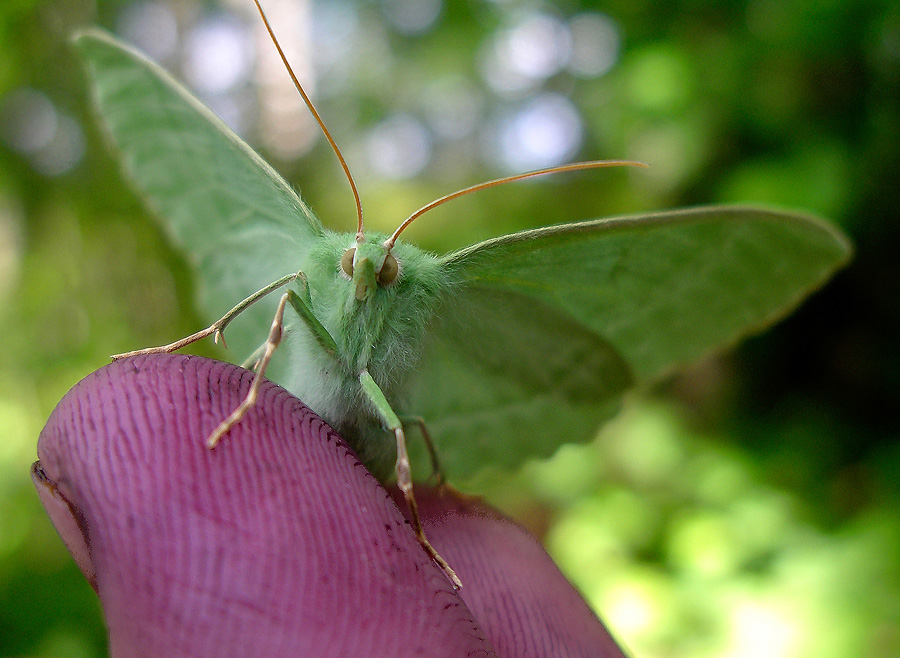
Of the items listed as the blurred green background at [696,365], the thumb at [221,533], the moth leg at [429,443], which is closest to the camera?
the thumb at [221,533]

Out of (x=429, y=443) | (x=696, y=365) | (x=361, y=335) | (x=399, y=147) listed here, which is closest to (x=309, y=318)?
(x=361, y=335)

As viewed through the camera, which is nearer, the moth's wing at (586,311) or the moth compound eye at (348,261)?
the moth compound eye at (348,261)

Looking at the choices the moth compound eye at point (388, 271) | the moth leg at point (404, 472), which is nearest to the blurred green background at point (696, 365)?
the moth leg at point (404, 472)

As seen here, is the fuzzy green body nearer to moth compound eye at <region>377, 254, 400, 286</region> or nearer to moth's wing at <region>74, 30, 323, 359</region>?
moth compound eye at <region>377, 254, 400, 286</region>

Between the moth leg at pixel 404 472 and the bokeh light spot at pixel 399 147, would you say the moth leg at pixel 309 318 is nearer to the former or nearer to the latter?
the moth leg at pixel 404 472

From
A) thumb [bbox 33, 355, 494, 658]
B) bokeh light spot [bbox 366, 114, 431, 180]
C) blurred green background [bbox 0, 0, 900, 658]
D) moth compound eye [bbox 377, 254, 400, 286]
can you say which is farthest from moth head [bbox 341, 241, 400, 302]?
bokeh light spot [bbox 366, 114, 431, 180]

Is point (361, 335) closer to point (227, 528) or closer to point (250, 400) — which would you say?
point (250, 400)
